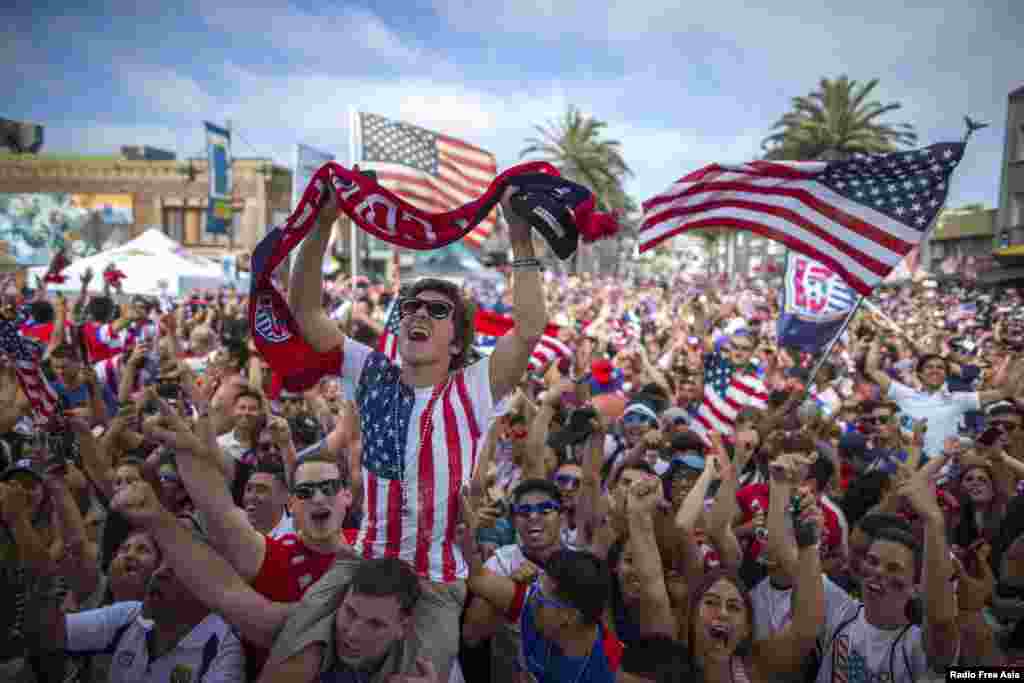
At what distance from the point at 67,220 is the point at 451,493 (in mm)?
44895

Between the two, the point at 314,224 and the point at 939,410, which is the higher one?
the point at 314,224

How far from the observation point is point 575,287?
122 ft

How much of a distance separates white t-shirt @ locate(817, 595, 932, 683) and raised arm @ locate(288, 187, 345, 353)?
2.61m

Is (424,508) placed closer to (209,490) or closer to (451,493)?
(451,493)

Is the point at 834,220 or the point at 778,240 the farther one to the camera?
the point at 778,240

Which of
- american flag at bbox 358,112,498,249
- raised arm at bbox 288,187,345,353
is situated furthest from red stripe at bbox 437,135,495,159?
raised arm at bbox 288,187,345,353

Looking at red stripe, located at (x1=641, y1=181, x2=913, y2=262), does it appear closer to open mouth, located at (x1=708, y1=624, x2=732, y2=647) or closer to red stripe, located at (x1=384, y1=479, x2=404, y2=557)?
open mouth, located at (x1=708, y1=624, x2=732, y2=647)

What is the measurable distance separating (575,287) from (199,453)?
35084 mm

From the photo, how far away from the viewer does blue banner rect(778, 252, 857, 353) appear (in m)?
9.70

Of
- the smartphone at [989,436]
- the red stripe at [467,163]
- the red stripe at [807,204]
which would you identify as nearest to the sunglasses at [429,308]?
the red stripe at [807,204]

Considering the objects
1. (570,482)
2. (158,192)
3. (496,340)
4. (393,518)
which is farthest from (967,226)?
(393,518)

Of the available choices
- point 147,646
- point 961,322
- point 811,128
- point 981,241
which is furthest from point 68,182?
point 981,241

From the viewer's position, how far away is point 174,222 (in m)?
46.3

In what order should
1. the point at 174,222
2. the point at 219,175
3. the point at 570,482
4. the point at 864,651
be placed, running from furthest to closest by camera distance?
the point at 174,222
the point at 219,175
the point at 570,482
the point at 864,651
